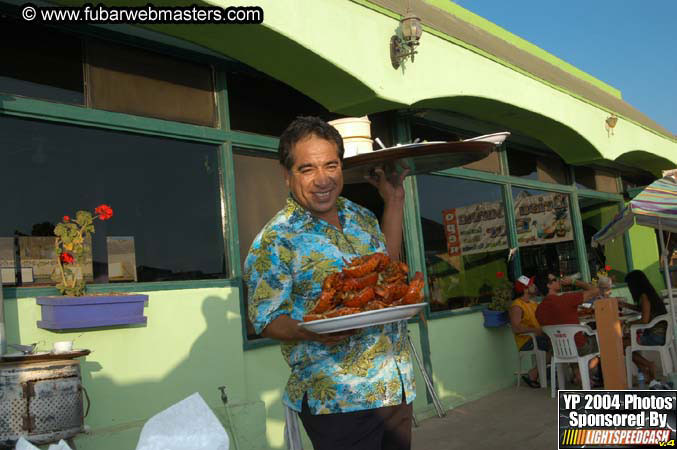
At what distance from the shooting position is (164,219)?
460 centimetres

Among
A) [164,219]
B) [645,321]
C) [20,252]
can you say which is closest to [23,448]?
[20,252]

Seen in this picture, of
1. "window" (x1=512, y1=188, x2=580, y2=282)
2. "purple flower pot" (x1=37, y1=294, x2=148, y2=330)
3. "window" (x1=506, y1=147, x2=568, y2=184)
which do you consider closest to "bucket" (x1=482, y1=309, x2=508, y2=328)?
"window" (x1=512, y1=188, x2=580, y2=282)

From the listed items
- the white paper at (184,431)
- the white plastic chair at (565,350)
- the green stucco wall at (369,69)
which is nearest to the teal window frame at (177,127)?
the green stucco wall at (369,69)

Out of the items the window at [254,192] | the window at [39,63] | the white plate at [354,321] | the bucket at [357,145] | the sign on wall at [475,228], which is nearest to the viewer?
the white plate at [354,321]

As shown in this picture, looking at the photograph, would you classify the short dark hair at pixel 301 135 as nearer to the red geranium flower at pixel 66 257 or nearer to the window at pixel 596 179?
the red geranium flower at pixel 66 257

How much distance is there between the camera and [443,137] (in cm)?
766

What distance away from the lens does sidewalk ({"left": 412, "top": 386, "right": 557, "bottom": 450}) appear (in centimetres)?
515

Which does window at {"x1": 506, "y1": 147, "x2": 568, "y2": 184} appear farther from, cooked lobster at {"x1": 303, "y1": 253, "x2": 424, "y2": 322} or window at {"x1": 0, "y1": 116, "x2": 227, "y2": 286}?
→ cooked lobster at {"x1": 303, "y1": 253, "x2": 424, "y2": 322}

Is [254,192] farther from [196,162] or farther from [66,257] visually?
[66,257]

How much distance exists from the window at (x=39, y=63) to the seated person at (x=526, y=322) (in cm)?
545

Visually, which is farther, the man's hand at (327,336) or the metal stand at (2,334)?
the metal stand at (2,334)

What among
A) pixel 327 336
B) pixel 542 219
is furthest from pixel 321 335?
pixel 542 219

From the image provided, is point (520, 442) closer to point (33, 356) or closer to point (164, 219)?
point (164, 219)

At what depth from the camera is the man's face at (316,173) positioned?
2016 millimetres
